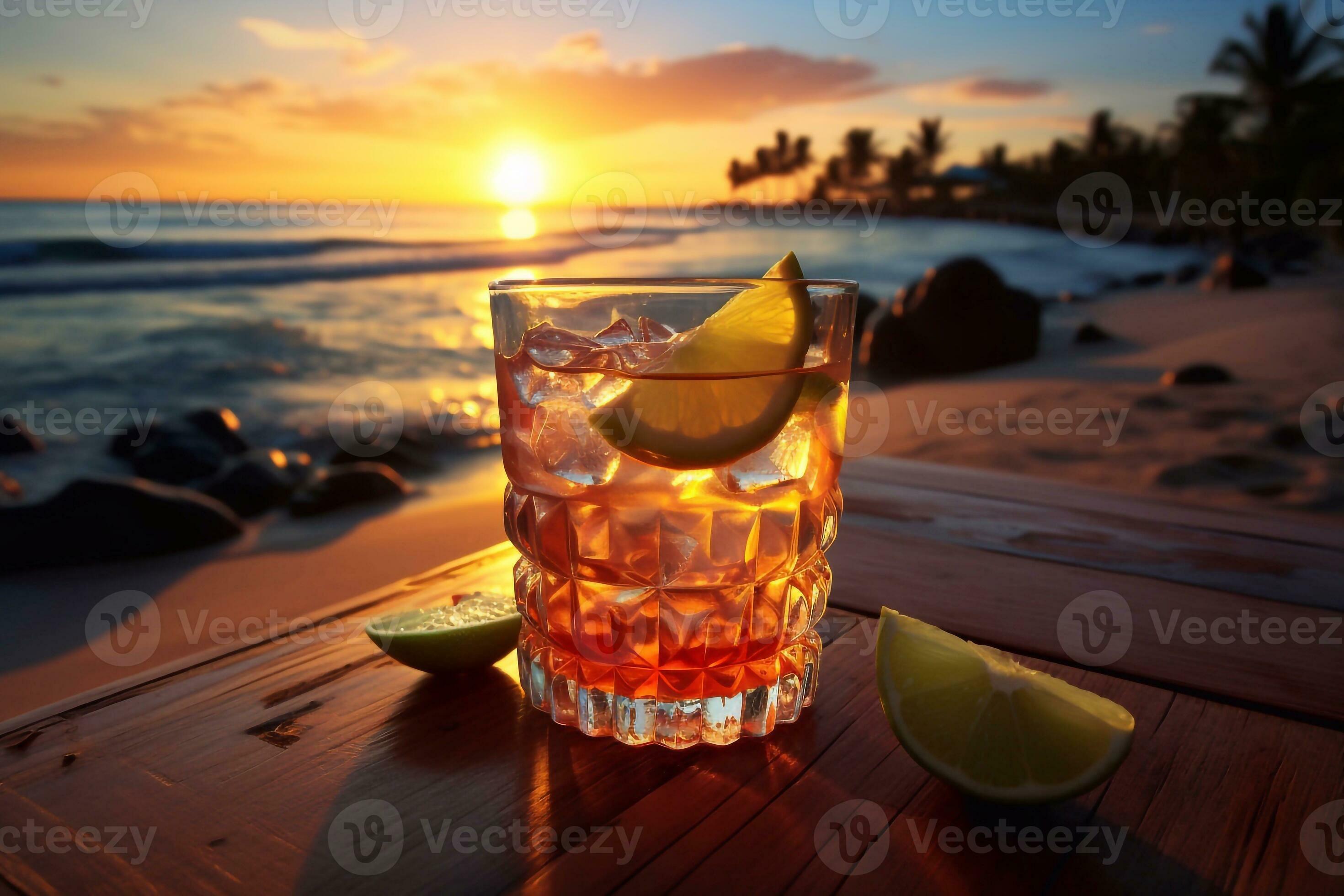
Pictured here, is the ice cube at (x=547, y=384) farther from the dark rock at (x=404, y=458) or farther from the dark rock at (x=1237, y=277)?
the dark rock at (x=1237, y=277)

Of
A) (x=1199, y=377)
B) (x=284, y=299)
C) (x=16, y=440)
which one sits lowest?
(x=1199, y=377)

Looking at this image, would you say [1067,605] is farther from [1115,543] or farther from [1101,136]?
[1101,136]

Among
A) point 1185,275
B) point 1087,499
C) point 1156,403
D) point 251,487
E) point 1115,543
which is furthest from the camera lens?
point 1185,275

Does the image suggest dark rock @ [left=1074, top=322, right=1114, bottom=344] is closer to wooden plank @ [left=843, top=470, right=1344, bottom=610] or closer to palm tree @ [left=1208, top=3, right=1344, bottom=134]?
wooden plank @ [left=843, top=470, right=1344, bottom=610]

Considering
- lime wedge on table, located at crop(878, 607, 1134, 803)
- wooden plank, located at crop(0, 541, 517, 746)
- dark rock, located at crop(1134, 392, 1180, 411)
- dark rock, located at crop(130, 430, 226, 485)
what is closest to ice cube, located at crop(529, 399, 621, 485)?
lime wedge on table, located at crop(878, 607, 1134, 803)

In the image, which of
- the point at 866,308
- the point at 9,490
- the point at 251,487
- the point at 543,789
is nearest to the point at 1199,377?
the point at 866,308

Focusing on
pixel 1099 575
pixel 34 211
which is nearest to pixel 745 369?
pixel 1099 575

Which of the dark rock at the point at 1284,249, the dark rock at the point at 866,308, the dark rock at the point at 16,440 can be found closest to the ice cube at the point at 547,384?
the dark rock at the point at 16,440
